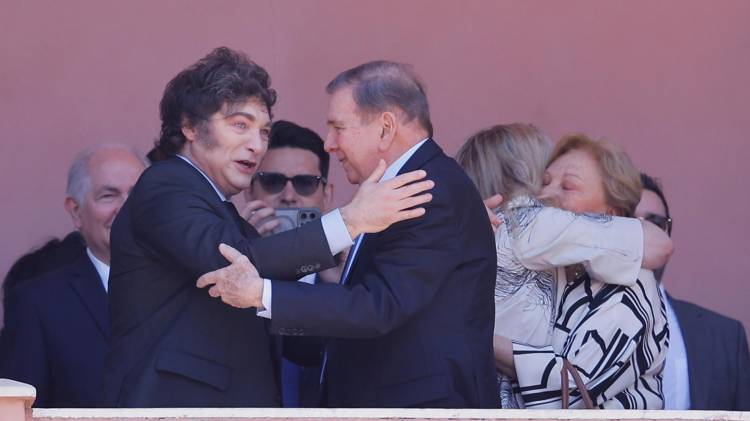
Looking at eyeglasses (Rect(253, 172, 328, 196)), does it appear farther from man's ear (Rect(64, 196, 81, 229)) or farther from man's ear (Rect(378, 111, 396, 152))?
man's ear (Rect(378, 111, 396, 152))

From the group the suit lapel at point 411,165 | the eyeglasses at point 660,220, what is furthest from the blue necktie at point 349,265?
the eyeglasses at point 660,220

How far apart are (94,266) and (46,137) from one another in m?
1.58

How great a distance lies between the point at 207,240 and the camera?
12.0 ft

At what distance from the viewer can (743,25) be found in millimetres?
6555

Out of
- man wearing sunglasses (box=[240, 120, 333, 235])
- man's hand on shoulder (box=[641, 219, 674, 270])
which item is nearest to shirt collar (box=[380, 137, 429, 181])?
man's hand on shoulder (box=[641, 219, 674, 270])

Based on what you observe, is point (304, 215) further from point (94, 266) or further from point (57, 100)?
point (57, 100)

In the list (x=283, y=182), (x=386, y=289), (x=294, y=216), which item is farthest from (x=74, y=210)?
(x=386, y=289)

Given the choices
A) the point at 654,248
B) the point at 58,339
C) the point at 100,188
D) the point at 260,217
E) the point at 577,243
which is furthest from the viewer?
the point at 100,188

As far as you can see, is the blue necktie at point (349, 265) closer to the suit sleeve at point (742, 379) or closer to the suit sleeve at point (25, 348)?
the suit sleeve at point (25, 348)

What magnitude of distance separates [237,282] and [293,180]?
4.87ft

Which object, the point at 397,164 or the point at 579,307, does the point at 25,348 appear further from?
the point at 579,307

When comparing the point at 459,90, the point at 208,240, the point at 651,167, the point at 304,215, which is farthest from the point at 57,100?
the point at 208,240

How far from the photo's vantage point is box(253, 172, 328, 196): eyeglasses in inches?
196

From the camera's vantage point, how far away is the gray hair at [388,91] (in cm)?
392
